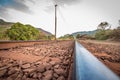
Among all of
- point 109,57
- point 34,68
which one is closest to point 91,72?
point 34,68

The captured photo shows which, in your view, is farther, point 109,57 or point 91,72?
point 109,57

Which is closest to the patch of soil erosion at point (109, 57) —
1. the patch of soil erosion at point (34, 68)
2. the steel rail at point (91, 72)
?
the steel rail at point (91, 72)

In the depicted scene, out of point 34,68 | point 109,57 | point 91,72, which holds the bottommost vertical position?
point 109,57

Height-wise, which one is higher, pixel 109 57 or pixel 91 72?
pixel 91 72

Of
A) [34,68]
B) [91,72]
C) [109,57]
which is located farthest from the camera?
[109,57]

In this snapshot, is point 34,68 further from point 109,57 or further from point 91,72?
point 109,57

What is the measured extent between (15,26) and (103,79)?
22552mm

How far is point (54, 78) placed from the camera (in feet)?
4.83

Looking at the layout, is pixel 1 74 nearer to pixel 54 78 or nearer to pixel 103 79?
pixel 54 78

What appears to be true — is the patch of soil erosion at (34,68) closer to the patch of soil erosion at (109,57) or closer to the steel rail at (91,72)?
the steel rail at (91,72)

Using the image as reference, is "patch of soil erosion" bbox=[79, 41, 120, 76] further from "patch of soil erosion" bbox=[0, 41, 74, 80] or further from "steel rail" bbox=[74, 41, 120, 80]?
"patch of soil erosion" bbox=[0, 41, 74, 80]

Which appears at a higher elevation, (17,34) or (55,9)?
(55,9)

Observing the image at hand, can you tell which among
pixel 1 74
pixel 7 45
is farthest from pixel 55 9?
pixel 1 74

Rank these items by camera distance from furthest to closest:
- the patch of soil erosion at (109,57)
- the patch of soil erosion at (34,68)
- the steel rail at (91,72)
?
1. the patch of soil erosion at (109,57)
2. the patch of soil erosion at (34,68)
3. the steel rail at (91,72)
